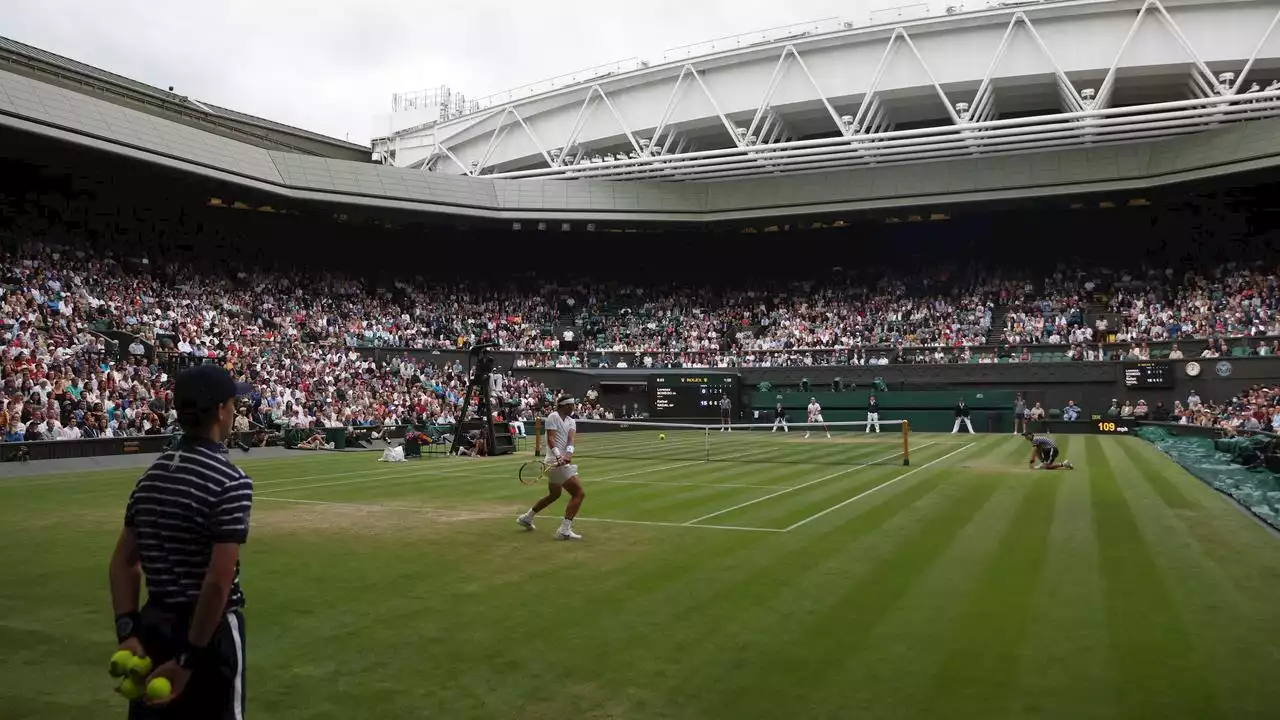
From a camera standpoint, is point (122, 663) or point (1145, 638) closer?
point (122, 663)

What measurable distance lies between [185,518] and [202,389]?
1.85 ft

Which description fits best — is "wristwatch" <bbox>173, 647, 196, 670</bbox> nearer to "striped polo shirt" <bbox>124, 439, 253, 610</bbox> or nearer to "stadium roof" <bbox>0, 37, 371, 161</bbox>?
"striped polo shirt" <bbox>124, 439, 253, 610</bbox>

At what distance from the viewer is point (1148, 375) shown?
41.8 m

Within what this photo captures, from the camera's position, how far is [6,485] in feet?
65.5

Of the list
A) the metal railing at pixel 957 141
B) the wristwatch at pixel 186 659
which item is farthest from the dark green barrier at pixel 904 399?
the wristwatch at pixel 186 659

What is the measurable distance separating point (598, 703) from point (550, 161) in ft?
173

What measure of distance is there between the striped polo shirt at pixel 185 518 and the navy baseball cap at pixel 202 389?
21 centimetres

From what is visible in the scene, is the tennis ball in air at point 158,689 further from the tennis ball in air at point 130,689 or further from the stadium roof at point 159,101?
the stadium roof at point 159,101

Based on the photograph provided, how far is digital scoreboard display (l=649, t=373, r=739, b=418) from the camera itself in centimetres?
4850

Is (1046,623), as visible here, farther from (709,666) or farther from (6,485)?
(6,485)

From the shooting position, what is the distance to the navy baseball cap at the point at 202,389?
12.3ft

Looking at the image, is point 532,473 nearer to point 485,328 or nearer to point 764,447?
point 764,447

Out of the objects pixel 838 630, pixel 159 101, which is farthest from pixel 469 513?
pixel 159 101

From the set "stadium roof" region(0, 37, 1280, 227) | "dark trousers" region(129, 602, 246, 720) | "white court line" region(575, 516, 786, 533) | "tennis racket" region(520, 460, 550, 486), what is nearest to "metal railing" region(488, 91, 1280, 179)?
"stadium roof" region(0, 37, 1280, 227)
